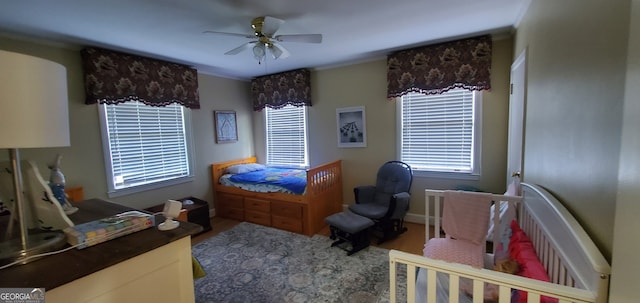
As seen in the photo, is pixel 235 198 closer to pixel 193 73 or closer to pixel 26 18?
pixel 193 73

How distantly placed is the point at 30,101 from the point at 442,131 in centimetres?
363

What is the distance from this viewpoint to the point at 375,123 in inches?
151

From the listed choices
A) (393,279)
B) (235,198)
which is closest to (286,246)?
(235,198)

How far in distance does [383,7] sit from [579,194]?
1797 millimetres

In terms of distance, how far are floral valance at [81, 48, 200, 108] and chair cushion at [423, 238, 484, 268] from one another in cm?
358

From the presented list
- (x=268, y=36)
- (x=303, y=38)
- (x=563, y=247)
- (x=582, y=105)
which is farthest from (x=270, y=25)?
(x=563, y=247)

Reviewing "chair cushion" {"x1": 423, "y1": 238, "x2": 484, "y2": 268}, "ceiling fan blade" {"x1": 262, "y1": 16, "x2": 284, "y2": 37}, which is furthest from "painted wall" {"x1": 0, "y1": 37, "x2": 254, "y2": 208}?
"chair cushion" {"x1": 423, "y1": 238, "x2": 484, "y2": 268}

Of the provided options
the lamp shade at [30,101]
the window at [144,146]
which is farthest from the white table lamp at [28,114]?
the window at [144,146]

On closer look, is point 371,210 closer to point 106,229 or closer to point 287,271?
point 287,271

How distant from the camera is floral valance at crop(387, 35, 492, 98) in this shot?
2.97 meters

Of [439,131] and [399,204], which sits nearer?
[399,204]

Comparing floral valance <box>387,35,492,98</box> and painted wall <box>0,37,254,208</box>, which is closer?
painted wall <box>0,37,254,208</box>

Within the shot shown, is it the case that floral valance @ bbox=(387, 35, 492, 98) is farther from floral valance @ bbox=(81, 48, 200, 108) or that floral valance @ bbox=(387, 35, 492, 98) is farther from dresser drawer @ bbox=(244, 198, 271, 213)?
floral valance @ bbox=(81, 48, 200, 108)

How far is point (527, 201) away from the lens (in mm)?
1771
